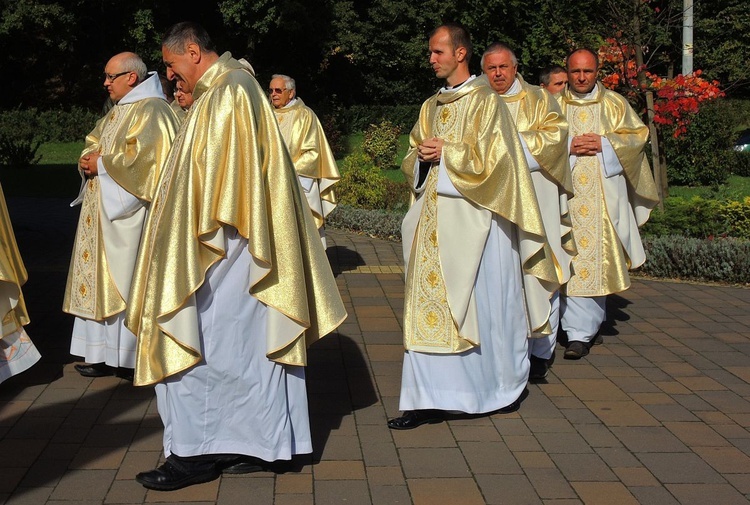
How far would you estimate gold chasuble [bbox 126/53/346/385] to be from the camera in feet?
13.9

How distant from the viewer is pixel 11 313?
5883 millimetres

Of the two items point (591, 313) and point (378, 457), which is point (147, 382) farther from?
point (591, 313)

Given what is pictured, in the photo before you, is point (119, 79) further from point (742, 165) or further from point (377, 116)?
point (377, 116)

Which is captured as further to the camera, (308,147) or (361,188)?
(361,188)

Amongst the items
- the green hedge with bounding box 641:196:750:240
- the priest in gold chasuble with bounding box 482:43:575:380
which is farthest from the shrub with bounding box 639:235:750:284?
the priest in gold chasuble with bounding box 482:43:575:380

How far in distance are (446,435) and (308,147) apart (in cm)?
457

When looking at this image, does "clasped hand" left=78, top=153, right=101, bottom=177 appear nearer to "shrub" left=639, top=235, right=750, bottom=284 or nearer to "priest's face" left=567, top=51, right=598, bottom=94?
"priest's face" left=567, top=51, right=598, bottom=94

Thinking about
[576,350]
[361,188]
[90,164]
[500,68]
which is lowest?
[361,188]

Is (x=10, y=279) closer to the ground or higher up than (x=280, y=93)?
closer to the ground

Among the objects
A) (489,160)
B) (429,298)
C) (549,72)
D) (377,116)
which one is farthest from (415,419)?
(377,116)

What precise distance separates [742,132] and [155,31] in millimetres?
19746

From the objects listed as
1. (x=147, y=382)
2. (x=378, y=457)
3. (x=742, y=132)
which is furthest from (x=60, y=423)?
(x=742, y=132)

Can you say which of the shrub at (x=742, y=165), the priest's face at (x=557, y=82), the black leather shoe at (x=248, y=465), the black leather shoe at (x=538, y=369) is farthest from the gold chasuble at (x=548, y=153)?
the shrub at (x=742, y=165)

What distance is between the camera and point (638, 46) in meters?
12.0
